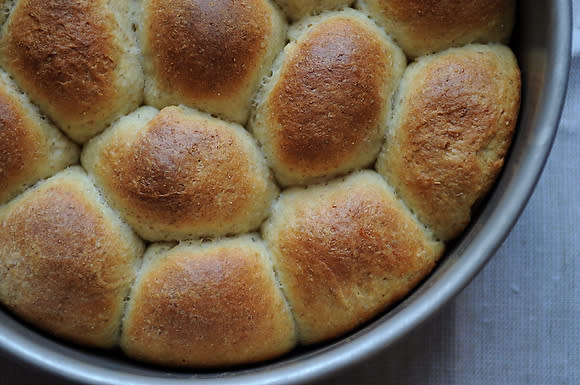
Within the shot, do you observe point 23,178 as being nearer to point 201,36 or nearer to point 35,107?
point 35,107

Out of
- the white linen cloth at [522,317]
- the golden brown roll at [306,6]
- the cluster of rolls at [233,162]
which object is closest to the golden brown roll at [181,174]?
the cluster of rolls at [233,162]

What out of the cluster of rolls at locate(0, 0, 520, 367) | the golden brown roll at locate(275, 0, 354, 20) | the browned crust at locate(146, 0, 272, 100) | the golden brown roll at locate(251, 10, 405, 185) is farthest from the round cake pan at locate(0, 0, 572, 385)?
the browned crust at locate(146, 0, 272, 100)

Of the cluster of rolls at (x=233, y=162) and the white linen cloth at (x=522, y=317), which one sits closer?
the cluster of rolls at (x=233, y=162)

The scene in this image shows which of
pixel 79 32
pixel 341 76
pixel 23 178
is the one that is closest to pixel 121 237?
pixel 23 178

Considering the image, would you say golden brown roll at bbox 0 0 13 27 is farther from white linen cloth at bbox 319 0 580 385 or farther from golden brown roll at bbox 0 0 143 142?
white linen cloth at bbox 319 0 580 385

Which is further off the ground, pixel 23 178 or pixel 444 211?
pixel 23 178

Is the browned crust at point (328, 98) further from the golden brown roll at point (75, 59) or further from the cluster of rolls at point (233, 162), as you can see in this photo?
the golden brown roll at point (75, 59)
